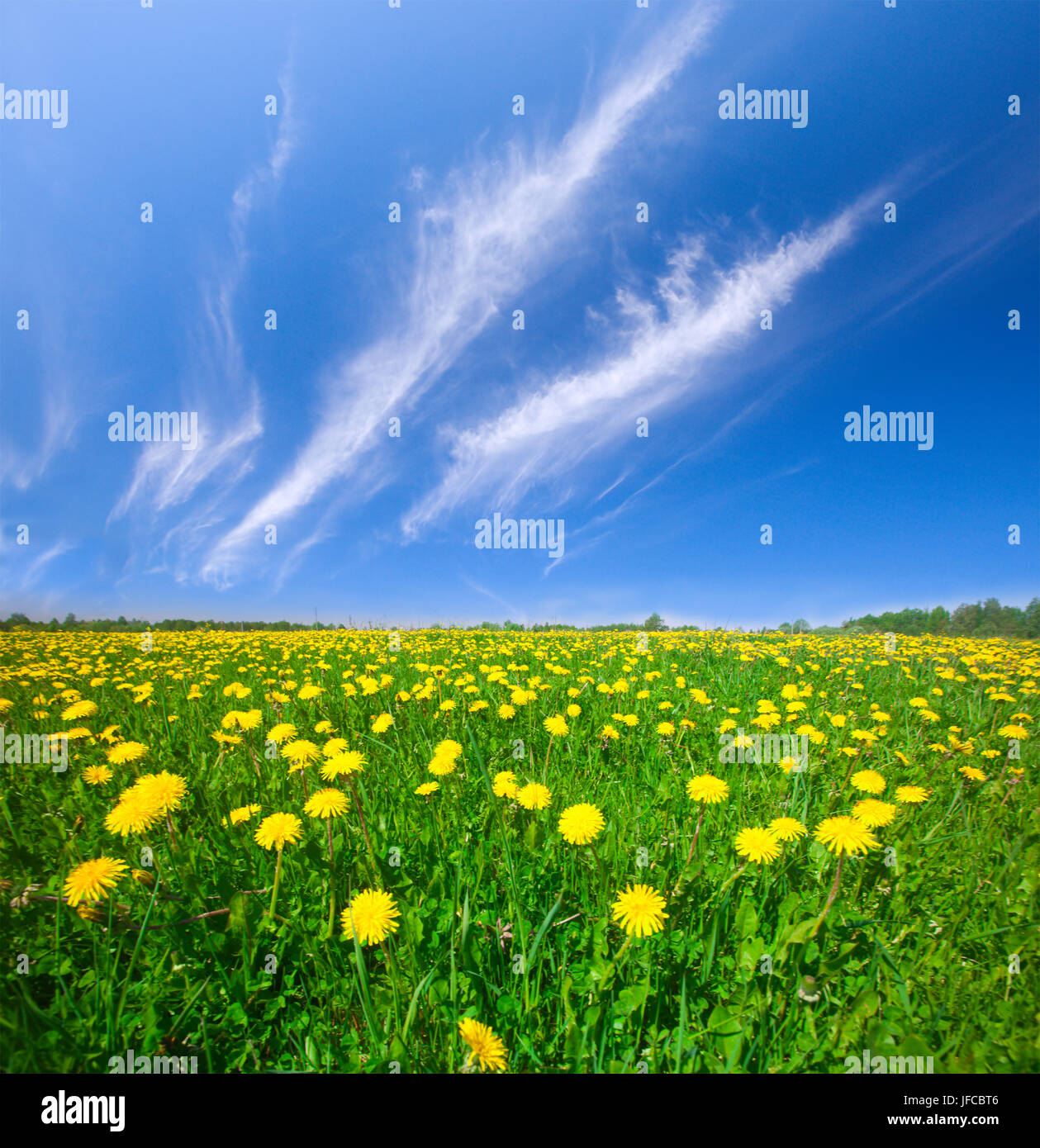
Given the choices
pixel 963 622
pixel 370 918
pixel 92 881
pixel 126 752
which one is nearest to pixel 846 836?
pixel 370 918

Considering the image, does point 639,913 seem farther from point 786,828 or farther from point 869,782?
point 869,782

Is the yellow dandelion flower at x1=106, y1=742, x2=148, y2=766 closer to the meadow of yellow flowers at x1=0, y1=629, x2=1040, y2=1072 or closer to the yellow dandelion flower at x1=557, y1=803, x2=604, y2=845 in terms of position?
the meadow of yellow flowers at x1=0, y1=629, x2=1040, y2=1072

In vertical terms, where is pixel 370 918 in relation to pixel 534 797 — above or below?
below

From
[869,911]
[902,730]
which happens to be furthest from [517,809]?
[902,730]

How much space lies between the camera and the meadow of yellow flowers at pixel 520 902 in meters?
1.28

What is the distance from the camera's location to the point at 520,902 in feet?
5.64

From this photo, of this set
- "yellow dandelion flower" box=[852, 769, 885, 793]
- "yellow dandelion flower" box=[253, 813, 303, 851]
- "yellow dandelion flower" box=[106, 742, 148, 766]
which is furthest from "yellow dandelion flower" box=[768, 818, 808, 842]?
"yellow dandelion flower" box=[106, 742, 148, 766]

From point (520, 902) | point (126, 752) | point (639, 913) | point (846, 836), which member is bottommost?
point (520, 902)

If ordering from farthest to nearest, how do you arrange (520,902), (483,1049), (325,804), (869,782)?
(869,782)
(325,804)
(520,902)
(483,1049)

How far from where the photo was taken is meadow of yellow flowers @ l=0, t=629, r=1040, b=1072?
1278 millimetres

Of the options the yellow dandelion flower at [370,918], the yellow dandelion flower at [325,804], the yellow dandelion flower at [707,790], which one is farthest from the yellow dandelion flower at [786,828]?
the yellow dandelion flower at [325,804]
